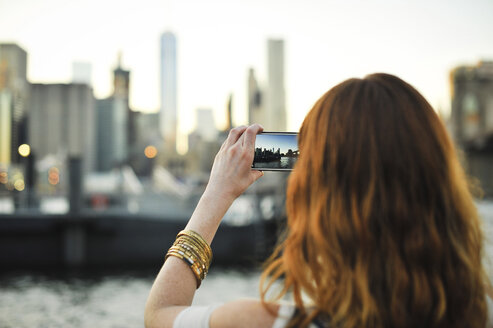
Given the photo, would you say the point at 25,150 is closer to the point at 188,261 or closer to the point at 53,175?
the point at 188,261

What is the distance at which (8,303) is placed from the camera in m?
17.3

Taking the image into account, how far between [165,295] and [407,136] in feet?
2.37

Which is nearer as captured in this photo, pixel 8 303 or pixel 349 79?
pixel 349 79

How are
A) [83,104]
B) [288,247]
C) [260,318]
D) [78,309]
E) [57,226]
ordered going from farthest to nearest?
[83,104] → [57,226] → [78,309] → [288,247] → [260,318]

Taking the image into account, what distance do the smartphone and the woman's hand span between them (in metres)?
0.08

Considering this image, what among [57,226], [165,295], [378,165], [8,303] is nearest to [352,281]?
[378,165]

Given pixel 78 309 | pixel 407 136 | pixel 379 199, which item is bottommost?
pixel 78 309

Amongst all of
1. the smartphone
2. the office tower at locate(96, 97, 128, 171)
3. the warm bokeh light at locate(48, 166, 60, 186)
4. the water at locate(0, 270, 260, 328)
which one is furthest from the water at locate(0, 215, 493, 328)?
the office tower at locate(96, 97, 128, 171)

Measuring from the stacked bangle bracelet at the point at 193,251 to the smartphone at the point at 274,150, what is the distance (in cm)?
30

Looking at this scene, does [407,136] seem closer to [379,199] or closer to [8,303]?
[379,199]

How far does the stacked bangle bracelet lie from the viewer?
4.06 feet

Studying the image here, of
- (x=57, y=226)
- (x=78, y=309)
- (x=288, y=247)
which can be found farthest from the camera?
(x=57, y=226)

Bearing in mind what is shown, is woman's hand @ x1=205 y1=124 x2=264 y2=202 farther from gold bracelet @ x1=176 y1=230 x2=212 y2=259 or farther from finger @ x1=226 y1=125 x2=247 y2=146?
gold bracelet @ x1=176 y1=230 x2=212 y2=259

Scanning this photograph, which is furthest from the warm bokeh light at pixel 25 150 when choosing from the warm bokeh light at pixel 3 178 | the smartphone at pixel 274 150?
the warm bokeh light at pixel 3 178
